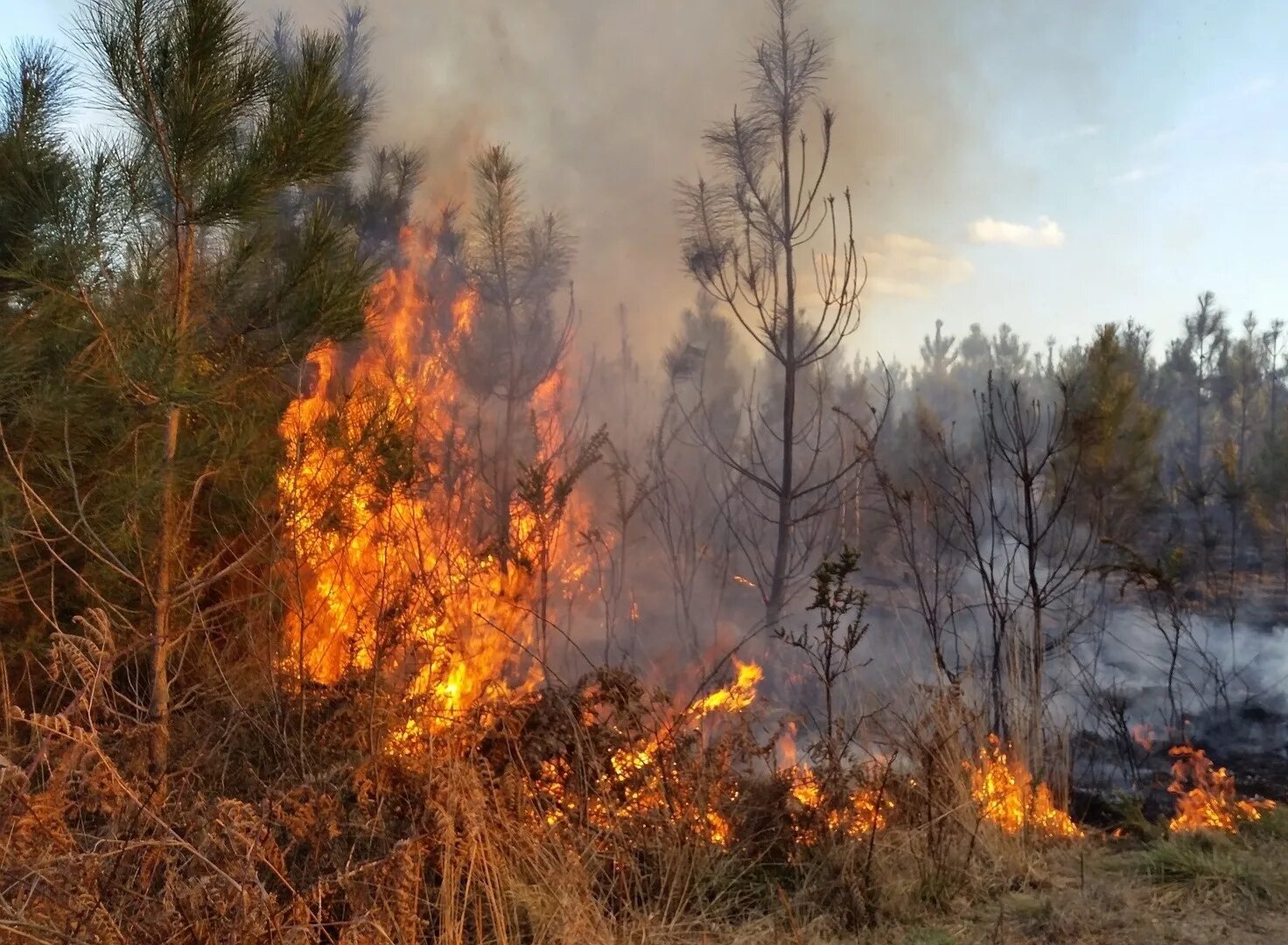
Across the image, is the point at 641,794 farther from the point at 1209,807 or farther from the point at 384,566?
the point at 1209,807

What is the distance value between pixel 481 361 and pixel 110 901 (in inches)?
280

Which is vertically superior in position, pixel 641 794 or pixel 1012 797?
pixel 641 794

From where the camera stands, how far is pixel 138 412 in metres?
3.57

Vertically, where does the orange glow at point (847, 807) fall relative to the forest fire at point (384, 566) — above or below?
below

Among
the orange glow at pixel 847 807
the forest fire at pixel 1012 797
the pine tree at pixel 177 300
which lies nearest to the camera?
the pine tree at pixel 177 300

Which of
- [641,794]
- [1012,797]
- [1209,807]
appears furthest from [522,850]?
[1209,807]

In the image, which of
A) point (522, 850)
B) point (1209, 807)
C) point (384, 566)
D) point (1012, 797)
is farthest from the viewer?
point (1209, 807)

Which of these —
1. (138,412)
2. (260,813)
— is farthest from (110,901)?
(138,412)

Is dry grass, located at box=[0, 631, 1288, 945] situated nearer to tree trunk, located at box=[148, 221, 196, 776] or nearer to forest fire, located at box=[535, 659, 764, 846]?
forest fire, located at box=[535, 659, 764, 846]

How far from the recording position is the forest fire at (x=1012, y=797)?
368 centimetres

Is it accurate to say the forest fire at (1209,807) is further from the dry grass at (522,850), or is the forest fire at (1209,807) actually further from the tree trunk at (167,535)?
the tree trunk at (167,535)

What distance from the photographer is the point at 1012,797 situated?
12.8ft

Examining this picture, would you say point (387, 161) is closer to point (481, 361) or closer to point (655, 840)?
point (481, 361)

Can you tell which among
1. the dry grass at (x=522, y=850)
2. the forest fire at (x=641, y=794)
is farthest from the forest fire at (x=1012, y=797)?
the forest fire at (x=641, y=794)
